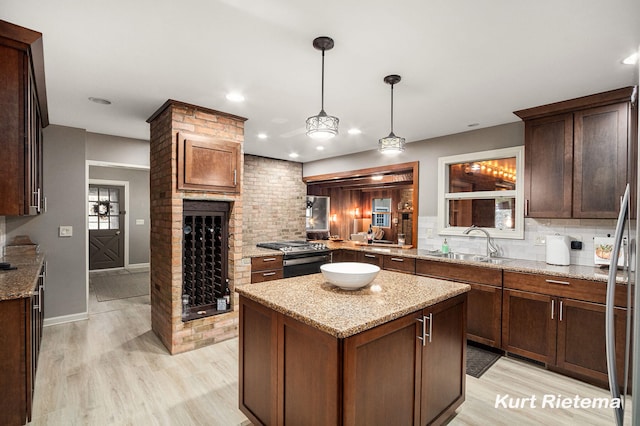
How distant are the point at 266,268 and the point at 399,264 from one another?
1.65 meters

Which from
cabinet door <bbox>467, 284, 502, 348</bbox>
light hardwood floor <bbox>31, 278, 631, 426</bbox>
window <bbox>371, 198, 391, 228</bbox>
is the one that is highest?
window <bbox>371, 198, 391, 228</bbox>

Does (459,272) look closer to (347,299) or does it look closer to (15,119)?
(347,299)

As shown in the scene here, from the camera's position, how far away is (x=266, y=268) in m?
4.02

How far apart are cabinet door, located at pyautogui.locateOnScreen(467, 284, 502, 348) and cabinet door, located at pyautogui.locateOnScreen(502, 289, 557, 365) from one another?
0.05 meters

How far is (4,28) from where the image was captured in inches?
72.8

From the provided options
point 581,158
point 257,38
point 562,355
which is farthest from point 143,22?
point 562,355

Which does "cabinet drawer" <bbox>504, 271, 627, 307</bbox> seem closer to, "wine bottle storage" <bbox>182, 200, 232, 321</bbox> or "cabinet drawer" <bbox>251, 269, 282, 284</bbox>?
"cabinet drawer" <bbox>251, 269, 282, 284</bbox>

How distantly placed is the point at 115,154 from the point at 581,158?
17.3ft

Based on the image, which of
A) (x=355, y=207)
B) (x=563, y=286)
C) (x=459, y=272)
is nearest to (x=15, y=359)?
(x=459, y=272)

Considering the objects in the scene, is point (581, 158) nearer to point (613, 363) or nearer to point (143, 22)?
point (613, 363)

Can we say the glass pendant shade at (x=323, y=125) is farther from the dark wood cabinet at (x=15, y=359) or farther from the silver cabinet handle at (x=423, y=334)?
the dark wood cabinet at (x=15, y=359)

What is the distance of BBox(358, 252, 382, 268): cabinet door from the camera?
431cm

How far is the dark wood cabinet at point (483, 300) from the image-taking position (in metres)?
3.19

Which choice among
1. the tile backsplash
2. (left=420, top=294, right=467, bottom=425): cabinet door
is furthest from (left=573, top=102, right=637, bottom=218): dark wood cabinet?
(left=420, top=294, right=467, bottom=425): cabinet door
